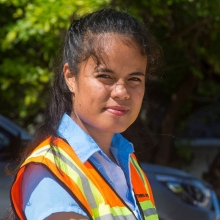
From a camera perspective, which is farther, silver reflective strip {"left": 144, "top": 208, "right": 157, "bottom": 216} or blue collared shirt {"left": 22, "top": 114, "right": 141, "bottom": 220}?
silver reflective strip {"left": 144, "top": 208, "right": 157, "bottom": 216}

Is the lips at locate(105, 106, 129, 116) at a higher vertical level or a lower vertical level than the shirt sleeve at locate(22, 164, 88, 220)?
higher

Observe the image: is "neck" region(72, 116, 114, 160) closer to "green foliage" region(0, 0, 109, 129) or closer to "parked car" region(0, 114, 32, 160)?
"parked car" region(0, 114, 32, 160)

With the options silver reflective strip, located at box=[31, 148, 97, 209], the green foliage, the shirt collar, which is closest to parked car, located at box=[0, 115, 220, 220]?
the green foliage

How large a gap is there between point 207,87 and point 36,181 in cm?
782

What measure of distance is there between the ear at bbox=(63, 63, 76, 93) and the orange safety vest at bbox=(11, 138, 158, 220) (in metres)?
0.19

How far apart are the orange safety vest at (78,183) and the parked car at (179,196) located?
10.2 feet

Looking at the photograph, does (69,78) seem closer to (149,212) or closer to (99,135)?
(99,135)

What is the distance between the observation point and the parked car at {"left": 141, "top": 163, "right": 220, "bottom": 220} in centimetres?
491

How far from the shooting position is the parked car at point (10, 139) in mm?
4461

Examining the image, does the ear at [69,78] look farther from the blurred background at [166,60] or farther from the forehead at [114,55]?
the blurred background at [166,60]

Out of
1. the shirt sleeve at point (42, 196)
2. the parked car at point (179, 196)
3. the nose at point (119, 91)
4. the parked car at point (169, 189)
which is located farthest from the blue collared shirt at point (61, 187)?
the parked car at point (179, 196)

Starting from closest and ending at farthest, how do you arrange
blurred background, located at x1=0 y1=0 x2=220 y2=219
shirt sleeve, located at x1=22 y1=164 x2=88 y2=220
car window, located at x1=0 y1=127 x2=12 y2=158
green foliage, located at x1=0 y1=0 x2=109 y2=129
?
shirt sleeve, located at x1=22 y1=164 x2=88 y2=220, car window, located at x1=0 y1=127 x2=12 y2=158, green foliage, located at x1=0 y1=0 x2=109 y2=129, blurred background, located at x1=0 y1=0 x2=220 y2=219

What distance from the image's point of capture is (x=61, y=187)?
5.21 feet

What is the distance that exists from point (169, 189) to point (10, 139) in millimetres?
1373
